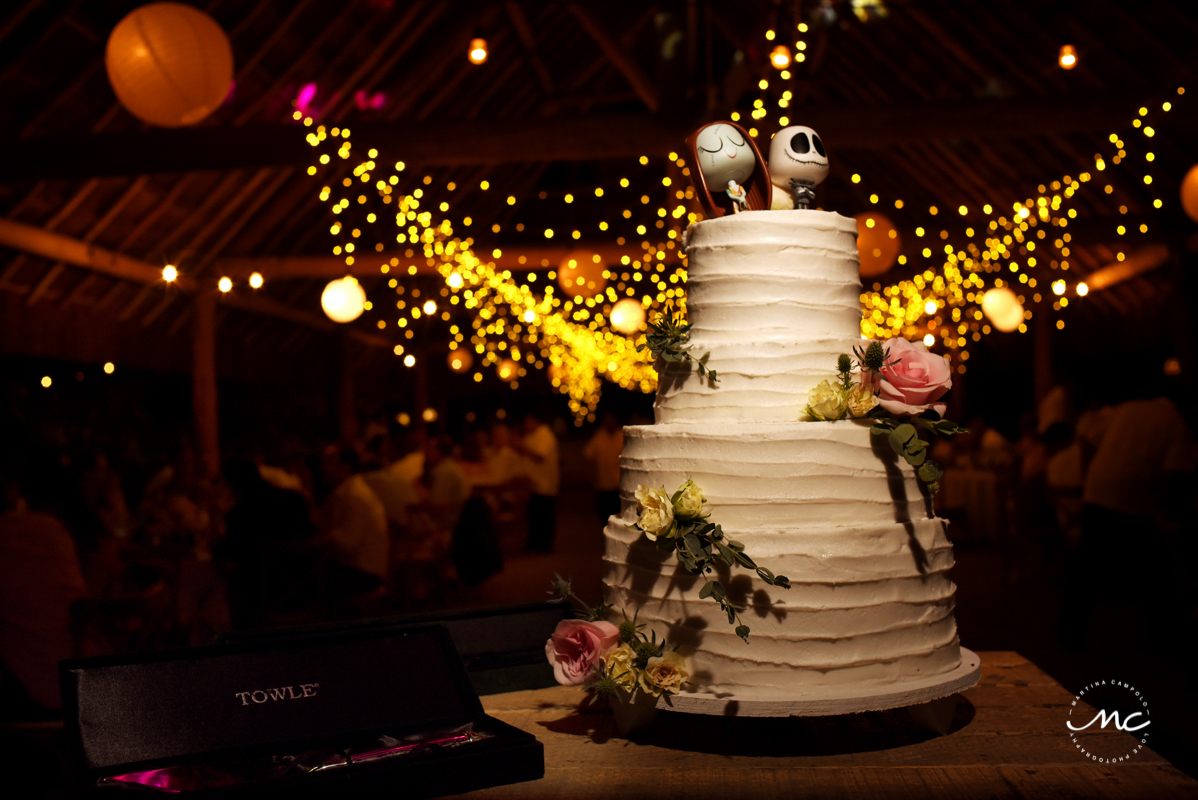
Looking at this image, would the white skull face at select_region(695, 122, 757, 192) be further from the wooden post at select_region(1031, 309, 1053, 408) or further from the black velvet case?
the wooden post at select_region(1031, 309, 1053, 408)

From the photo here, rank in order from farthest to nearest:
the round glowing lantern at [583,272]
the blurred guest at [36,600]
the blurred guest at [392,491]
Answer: the round glowing lantern at [583,272]
the blurred guest at [392,491]
the blurred guest at [36,600]

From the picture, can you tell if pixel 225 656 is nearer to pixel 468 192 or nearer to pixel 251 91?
pixel 251 91

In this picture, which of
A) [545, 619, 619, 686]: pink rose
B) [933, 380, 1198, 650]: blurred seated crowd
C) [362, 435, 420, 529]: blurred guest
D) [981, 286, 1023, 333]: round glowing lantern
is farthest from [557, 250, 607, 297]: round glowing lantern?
[545, 619, 619, 686]: pink rose

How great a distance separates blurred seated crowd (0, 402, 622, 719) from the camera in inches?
142

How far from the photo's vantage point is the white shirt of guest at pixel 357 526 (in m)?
5.34

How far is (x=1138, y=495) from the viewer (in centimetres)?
468

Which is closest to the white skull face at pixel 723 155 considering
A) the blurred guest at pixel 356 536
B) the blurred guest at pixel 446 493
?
the blurred guest at pixel 356 536

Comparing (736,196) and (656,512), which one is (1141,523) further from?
(656,512)

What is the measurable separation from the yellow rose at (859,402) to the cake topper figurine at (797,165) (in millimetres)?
470

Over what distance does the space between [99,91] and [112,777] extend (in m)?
7.18

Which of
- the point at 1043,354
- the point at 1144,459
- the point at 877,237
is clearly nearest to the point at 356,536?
the point at 1144,459

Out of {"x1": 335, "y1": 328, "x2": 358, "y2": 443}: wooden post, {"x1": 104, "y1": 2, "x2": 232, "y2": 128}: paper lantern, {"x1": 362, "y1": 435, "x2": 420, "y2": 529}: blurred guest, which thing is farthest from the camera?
{"x1": 335, "y1": 328, "x2": 358, "y2": 443}: wooden post

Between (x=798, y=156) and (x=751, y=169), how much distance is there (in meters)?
0.10

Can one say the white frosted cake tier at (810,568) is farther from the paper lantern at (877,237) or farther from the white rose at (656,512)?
the paper lantern at (877,237)
